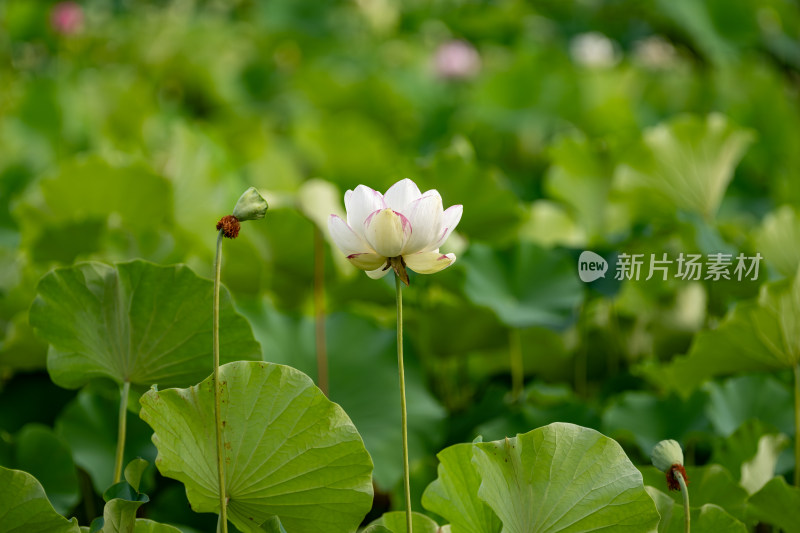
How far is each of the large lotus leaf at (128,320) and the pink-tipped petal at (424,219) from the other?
17cm

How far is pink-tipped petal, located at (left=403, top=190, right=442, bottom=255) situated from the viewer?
54 centimetres

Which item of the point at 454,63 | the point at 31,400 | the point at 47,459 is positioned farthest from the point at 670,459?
the point at 454,63

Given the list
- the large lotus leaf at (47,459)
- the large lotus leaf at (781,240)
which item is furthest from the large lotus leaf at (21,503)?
the large lotus leaf at (781,240)

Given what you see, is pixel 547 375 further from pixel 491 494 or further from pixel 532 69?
pixel 532 69

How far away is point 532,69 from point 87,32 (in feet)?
3.79

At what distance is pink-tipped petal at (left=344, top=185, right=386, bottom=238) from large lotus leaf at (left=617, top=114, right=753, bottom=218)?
1.96 ft

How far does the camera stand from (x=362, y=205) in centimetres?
56

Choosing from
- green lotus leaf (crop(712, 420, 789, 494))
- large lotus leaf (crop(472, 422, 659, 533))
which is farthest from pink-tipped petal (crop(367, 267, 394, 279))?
green lotus leaf (crop(712, 420, 789, 494))

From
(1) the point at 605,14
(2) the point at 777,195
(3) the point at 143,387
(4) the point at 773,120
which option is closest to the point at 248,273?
(3) the point at 143,387

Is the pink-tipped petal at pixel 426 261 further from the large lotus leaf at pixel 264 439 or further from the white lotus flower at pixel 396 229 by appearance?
the large lotus leaf at pixel 264 439

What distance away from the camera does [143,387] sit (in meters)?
0.67

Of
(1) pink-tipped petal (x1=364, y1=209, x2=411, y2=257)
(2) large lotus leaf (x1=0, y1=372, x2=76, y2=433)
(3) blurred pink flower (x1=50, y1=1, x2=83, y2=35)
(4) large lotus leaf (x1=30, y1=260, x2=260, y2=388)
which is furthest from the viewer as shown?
(3) blurred pink flower (x1=50, y1=1, x2=83, y2=35)

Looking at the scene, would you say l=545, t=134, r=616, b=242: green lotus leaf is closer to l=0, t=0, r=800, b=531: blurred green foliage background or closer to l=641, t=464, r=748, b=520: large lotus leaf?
l=0, t=0, r=800, b=531: blurred green foliage background

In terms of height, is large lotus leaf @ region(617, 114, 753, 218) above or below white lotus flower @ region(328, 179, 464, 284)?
above
